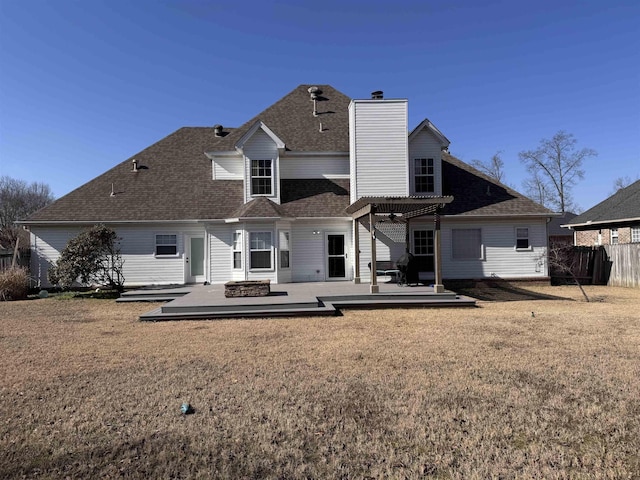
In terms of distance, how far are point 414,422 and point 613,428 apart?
1.96 metres

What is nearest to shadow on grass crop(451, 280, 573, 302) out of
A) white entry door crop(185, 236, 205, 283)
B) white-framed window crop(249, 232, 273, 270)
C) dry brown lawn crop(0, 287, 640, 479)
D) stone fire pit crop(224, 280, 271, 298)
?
dry brown lawn crop(0, 287, 640, 479)

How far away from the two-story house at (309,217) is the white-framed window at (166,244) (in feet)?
0.14

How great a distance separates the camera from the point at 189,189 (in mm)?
18672

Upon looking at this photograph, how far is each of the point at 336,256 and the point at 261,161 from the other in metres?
5.15

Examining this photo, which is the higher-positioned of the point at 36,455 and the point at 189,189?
the point at 189,189

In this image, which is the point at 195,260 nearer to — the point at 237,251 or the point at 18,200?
the point at 237,251

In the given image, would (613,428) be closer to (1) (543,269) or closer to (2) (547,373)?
(2) (547,373)

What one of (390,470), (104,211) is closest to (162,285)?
(104,211)

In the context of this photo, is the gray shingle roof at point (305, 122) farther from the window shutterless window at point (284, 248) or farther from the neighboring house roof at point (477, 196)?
the neighboring house roof at point (477, 196)

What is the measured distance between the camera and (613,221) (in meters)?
23.4

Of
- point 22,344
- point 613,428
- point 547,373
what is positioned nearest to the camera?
point 613,428

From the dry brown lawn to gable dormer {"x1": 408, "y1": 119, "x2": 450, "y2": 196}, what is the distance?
961 centimetres

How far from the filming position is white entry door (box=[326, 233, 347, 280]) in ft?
56.9

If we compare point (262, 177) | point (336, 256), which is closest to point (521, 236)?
point (336, 256)
